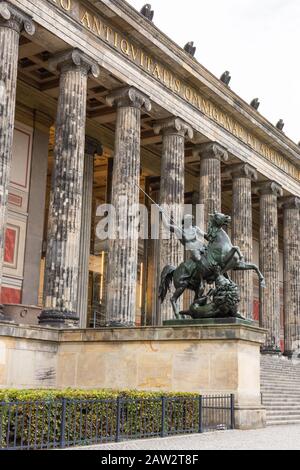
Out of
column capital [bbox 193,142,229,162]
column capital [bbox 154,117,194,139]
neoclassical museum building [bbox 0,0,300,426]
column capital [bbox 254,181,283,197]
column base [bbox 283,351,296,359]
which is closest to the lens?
neoclassical museum building [bbox 0,0,300,426]

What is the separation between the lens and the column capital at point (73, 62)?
22766 mm

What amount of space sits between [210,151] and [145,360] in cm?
1492

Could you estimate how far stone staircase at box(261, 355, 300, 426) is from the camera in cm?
1955

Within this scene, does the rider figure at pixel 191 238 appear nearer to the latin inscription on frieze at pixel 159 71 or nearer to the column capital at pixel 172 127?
the latin inscription on frieze at pixel 159 71

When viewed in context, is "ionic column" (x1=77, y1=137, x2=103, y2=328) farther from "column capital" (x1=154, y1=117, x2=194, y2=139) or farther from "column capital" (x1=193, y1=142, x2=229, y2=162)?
"column capital" (x1=193, y1=142, x2=229, y2=162)

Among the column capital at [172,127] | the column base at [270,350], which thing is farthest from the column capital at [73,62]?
the column base at [270,350]

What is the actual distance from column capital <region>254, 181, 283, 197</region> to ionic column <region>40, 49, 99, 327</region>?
15659 mm

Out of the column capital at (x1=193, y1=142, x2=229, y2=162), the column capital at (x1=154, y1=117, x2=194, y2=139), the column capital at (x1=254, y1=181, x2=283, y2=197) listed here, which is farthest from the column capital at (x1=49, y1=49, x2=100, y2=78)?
the column capital at (x1=254, y1=181, x2=283, y2=197)

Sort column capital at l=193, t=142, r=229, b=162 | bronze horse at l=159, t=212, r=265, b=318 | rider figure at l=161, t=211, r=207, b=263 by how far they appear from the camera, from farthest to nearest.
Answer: column capital at l=193, t=142, r=229, b=162 → rider figure at l=161, t=211, r=207, b=263 → bronze horse at l=159, t=212, r=265, b=318

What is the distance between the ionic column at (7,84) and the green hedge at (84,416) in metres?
7.30

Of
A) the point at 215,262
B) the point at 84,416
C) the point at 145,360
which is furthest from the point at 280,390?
the point at 84,416
